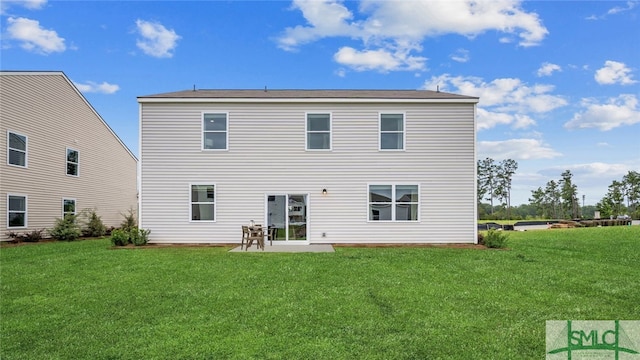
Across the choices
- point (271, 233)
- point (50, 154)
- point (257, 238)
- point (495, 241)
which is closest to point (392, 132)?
point (495, 241)

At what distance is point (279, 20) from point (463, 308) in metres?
12.7

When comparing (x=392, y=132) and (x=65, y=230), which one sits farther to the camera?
(x=65, y=230)

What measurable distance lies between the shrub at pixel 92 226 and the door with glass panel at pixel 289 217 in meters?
11.3

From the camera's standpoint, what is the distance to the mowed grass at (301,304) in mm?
4473

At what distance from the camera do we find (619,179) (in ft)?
147

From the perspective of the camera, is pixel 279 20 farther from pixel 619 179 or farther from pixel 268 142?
pixel 619 179

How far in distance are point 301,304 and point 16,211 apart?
1632 centimetres

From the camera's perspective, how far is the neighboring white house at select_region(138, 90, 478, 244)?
14078mm

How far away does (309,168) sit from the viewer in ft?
46.5

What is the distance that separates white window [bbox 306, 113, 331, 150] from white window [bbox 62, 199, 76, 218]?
13375 millimetres

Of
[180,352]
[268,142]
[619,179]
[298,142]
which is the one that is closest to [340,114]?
[298,142]

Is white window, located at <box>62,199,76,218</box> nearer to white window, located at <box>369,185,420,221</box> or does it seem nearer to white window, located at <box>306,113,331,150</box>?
white window, located at <box>306,113,331,150</box>

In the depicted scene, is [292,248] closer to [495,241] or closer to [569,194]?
[495,241]

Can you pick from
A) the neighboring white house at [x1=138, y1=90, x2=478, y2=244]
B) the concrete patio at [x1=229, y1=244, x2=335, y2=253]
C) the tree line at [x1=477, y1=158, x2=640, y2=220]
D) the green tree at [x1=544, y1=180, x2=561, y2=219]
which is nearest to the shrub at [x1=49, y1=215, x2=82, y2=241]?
the neighboring white house at [x1=138, y1=90, x2=478, y2=244]
